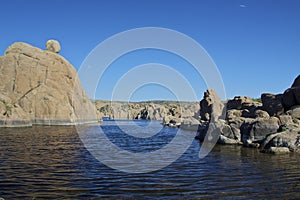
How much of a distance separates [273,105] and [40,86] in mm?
87772

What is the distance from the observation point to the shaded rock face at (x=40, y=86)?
352 ft

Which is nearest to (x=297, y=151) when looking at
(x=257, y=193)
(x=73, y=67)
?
(x=257, y=193)

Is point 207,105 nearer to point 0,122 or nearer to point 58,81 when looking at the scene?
point 58,81

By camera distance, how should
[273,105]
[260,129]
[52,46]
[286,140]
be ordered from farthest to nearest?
[52,46], [273,105], [260,129], [286,140]

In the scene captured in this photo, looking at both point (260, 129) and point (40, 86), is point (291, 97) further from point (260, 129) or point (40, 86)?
point (40, 86)

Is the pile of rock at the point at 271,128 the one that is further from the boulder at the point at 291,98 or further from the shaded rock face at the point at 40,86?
the shaded rock face at the point at 40,86

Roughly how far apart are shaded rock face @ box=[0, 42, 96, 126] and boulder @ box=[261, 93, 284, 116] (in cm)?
7172

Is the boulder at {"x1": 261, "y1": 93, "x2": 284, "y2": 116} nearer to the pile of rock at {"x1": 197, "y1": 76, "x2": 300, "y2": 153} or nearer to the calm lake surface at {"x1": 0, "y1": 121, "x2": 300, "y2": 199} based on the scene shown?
the pile of rock at {"x1": 197, "y1": 76, "x2": 300, "y2": 153}

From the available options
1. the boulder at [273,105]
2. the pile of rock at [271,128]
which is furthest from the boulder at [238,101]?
the boulder at [273,105]

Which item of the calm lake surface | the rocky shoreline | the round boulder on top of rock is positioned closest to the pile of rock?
the rocky shoreline

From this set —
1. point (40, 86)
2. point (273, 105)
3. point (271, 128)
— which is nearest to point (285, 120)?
point (271, 128)

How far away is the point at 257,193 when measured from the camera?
16578 mm

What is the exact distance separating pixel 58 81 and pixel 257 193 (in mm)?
114207

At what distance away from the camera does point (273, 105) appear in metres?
54.5
